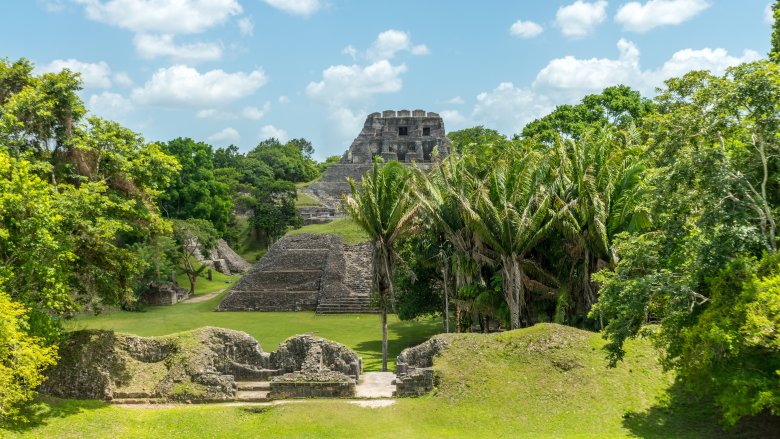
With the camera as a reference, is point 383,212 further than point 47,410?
Yes

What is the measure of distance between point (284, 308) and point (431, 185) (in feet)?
59.5

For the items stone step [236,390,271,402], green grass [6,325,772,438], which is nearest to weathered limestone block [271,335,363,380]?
stone step [236,390,271,402]

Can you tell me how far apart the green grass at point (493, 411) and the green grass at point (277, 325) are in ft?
25.2

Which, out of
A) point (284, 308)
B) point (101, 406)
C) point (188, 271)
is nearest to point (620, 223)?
point (101, 406)

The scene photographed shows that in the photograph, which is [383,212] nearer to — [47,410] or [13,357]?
[47,410]

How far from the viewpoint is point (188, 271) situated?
140 ft

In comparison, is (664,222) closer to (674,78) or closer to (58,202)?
(674,78)

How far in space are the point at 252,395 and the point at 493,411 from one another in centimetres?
636

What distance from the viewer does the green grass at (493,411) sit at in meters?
13.1

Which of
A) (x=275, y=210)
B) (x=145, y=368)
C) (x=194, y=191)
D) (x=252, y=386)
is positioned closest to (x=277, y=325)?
(x=252, y=386)

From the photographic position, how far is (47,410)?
1367 centimetres

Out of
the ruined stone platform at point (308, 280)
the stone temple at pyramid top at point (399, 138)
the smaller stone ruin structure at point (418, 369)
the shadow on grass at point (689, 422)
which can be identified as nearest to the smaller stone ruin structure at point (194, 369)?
the smaller stone ruin structure at point (418, 369)

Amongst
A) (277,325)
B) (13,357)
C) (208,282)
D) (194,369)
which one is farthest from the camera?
(208,282)

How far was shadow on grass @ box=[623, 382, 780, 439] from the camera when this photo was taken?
12547 mm
